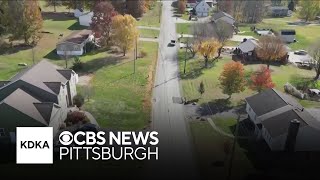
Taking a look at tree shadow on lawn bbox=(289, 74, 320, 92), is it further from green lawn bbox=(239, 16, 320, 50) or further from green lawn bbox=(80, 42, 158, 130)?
green lawn bbox=(80, 42, 158, 130)

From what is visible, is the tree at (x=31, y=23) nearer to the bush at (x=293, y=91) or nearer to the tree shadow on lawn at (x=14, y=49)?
the tree shadow on lawn at (x=14, y=49)

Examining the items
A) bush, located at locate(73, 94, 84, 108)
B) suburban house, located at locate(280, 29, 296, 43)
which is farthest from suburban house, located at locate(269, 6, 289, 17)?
bush, located at locate(73, 94, 84, 108)

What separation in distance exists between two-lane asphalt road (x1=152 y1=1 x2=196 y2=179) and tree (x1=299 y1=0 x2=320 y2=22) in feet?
166

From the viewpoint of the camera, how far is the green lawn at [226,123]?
139ft

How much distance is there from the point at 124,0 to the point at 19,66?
37.7m

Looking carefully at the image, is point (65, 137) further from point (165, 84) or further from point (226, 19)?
point (226, 19)

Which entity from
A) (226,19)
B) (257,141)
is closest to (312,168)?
(257,141)

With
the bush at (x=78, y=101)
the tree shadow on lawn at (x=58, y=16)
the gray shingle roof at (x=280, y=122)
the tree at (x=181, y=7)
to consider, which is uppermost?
the tree at (x=181, y=7)

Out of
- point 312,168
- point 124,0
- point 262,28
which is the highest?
point 124,0

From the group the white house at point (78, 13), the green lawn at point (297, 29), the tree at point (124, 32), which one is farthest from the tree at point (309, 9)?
the white house at point (78, 13)

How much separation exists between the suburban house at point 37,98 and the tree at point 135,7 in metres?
46.2

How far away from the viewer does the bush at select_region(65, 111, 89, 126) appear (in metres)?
42.5

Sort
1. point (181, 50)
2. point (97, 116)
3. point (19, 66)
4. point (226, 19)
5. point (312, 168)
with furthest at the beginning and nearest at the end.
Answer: point (226, 19), point (181, 50), point (19, 66), point (97, 116), point (312, 168)

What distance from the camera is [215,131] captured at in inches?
1641
